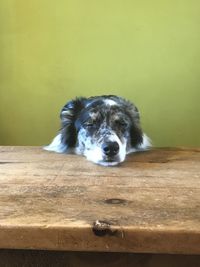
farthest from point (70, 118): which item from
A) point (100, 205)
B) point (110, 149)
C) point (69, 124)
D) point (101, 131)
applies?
point (100, 205)

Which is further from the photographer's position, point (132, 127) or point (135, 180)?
point (132, 127)

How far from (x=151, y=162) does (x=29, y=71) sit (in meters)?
0.66

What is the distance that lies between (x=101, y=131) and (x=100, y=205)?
1.52 ft

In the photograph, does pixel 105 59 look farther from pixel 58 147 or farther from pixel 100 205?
pixel 100 205

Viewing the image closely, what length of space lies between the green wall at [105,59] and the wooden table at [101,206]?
44 centimetres

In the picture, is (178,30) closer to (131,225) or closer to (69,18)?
(69,18)

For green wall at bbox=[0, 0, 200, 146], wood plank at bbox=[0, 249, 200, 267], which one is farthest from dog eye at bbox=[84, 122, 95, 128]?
wood plank at bbox=[0, 249, 200, 267]

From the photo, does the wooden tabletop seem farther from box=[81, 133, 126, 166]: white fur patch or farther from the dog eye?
the dog eye

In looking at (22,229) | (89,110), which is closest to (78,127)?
(89,110)

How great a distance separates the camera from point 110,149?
1034 millimetres

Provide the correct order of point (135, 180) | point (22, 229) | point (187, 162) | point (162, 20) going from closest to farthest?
point (22, 229)
point (135, 180)
point (187, 162)
point (162, 20)

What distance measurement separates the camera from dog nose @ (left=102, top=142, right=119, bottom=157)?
1.03 m

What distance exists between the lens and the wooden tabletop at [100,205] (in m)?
0.59

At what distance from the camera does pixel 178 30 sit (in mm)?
1367
